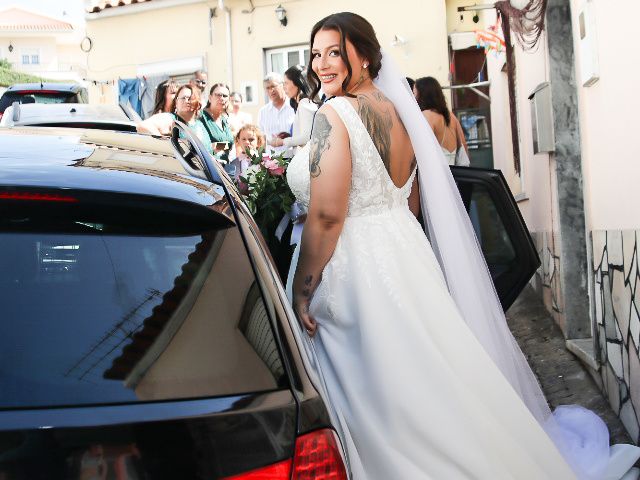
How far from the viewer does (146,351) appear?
5.56ft

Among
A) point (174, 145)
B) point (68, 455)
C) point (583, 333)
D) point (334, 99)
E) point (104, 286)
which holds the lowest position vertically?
point (583, 333)

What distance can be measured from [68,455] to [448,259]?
2560 mm

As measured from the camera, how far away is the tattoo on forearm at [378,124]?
3.54m

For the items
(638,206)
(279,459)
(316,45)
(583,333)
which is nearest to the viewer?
(279,459)

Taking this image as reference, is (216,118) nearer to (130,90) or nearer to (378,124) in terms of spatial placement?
(378,124)

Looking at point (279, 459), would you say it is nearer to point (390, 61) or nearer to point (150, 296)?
point (150, 296)

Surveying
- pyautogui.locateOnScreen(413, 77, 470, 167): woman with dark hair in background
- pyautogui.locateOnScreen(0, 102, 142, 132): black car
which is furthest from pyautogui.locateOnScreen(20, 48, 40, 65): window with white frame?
pyautogui.locateOnScreen(413, 77, 470, 167): woman with dark hair in background

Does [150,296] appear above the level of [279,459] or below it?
above

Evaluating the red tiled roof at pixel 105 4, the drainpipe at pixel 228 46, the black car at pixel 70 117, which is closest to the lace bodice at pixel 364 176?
the black car at pixel 70 117

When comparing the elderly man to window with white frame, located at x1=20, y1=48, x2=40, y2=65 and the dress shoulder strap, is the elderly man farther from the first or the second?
window with white frame, located at x1=20, y1=48, x2=40, y2=65

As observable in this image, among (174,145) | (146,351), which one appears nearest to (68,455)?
(146,351)

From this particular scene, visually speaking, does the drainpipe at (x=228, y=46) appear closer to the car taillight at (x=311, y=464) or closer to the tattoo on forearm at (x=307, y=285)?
the tattoo on forearm at (x=307, y=285)

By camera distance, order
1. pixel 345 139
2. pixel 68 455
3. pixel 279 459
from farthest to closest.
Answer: pixel 345 139
pixel 279 459
pixel 68 455

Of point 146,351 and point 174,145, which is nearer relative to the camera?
point 146,351
